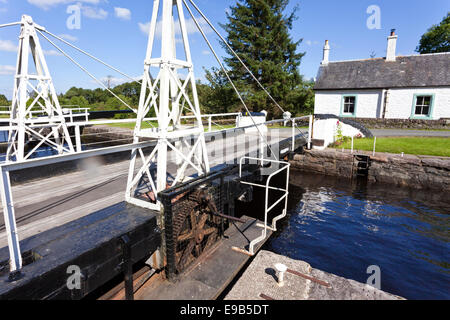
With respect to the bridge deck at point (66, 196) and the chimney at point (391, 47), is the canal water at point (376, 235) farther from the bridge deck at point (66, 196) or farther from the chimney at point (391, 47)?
the chimney at point (391, 47)

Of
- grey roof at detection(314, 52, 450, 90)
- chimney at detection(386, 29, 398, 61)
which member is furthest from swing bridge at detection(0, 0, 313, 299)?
chimney at detection(386, 29, 398, 61)

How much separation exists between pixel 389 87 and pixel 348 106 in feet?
11.6

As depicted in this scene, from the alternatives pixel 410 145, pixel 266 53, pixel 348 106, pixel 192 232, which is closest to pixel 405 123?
pixel 348 106

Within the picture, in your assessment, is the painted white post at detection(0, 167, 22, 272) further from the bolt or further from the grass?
the grass

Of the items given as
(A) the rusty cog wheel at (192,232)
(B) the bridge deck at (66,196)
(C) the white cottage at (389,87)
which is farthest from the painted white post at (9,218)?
(C) the white cottage at (389,87)

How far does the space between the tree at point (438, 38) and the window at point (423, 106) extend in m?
19.5

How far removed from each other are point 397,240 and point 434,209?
364cm

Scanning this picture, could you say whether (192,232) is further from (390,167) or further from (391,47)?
(391,47)

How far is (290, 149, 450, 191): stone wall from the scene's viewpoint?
38.9 feet

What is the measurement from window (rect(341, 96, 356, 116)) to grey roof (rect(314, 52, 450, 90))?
1.10m

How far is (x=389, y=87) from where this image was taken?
2170 centimetres

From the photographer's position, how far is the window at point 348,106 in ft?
78.4

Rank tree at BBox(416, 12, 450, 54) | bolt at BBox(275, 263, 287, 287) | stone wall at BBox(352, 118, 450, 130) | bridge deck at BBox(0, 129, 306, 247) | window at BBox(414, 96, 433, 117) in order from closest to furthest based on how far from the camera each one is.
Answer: bolt at BBox(275, 263, 287, 287) < bridge deck at BBox(0, 129, 306, 247) < stone wall at BBox(352, 118, 450, 130) < window at BBox(414, 96, 433, 117) < tree at BBox(416, 12, 450, 54)
